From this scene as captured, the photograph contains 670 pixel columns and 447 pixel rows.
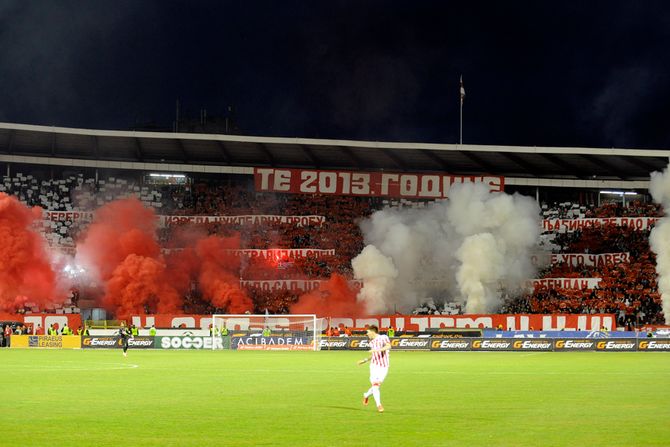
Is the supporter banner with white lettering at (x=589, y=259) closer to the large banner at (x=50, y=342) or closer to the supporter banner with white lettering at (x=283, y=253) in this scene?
the supporter banner with white lettering at (x=283, y=253)

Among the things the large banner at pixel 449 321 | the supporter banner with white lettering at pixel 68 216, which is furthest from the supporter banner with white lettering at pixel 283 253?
the supporter banner with white lettering at pixel 68 216

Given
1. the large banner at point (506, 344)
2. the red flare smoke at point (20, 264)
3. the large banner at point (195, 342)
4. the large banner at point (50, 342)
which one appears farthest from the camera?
the red flare smoke at point (20, 264)

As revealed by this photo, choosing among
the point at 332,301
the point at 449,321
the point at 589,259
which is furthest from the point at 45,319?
the point at 589,259

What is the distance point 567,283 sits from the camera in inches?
2953

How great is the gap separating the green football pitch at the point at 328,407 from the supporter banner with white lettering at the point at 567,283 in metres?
37.8

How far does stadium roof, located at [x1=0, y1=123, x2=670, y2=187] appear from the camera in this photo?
77125mm

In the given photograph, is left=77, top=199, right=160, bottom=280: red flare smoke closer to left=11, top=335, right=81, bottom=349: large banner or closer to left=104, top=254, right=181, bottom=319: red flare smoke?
left=104, top=254, right=181, bottom=319: red flare smoke

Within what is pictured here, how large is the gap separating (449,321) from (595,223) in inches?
689

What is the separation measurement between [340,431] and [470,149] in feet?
207

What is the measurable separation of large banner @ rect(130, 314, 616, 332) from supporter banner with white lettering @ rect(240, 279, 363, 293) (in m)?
4.15

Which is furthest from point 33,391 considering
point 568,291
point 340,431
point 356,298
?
point 568,291

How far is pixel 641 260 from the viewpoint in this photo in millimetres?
75875

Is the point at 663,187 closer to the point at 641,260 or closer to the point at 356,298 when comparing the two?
the point at 641,260

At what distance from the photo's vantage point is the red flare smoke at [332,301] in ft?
238
